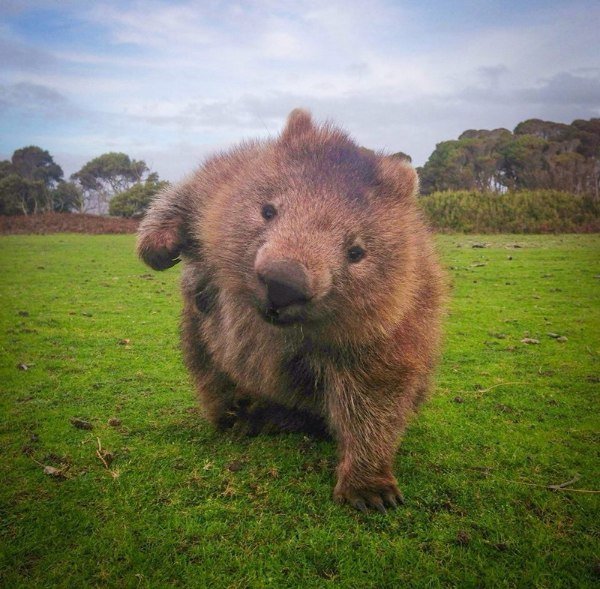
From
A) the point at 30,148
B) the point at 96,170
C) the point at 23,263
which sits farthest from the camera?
the point at 96,170

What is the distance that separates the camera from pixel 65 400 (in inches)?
134

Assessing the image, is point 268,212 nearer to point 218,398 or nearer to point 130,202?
point 218,398

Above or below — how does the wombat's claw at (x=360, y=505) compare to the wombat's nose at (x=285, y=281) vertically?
below

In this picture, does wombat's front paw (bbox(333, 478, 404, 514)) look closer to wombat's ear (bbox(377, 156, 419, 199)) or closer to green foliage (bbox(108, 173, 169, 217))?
wombat's ear (bbox(377, 156, 419, 199))

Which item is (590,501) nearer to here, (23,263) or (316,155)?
(316,155)

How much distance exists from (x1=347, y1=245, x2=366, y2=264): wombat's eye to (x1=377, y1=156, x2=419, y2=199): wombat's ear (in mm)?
449

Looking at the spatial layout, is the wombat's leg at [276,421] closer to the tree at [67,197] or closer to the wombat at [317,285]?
the wombat at [317,285]

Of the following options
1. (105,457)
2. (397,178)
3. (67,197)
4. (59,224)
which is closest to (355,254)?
(397,178)

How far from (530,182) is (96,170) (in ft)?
113

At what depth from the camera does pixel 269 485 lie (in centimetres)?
245

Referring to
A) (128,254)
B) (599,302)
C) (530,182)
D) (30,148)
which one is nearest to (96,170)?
(30,148)

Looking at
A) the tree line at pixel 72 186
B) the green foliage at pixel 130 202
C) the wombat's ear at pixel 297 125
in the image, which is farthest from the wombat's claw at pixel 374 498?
the green foliage at pixel 130 202

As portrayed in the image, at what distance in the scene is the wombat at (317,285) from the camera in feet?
6.79

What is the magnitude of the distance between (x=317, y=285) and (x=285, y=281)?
0.54 feet
